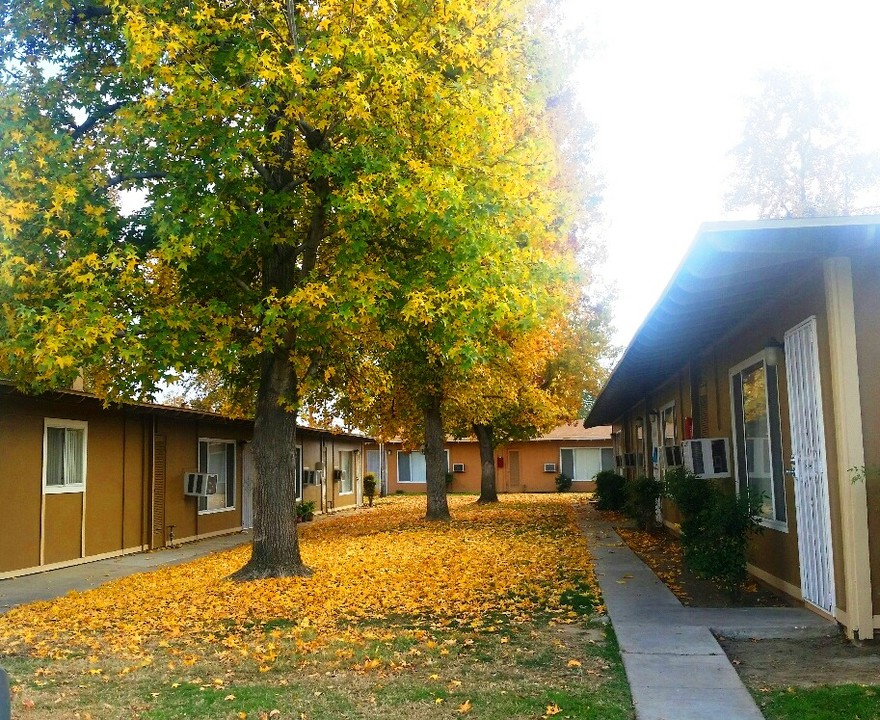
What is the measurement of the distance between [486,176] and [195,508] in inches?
434

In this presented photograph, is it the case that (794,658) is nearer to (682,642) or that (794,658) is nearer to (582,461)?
(682,642)

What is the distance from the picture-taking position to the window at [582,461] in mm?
42719

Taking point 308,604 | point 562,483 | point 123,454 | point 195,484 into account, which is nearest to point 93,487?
point 123,454

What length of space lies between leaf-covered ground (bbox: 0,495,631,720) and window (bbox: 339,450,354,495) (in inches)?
757

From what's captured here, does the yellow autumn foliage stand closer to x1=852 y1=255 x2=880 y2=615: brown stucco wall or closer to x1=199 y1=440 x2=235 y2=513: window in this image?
x1=852 y1=255 x2=880 y2=615: brown stucco wall

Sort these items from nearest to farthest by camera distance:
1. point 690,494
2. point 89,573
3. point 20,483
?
point 690,494
point 20,483
point 89,573

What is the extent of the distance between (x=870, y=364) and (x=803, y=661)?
2227 millimetres

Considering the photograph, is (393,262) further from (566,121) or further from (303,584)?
(566,121)

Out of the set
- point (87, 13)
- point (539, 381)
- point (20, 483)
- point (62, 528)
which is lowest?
point (62, 528)

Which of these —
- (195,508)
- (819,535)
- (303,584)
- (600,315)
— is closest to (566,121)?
(600,315)

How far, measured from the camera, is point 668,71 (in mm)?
38000

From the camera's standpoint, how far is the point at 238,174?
392 inches

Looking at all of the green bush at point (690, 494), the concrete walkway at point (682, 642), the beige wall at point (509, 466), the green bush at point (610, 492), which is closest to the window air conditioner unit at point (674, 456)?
the green bush at point (690, 494)

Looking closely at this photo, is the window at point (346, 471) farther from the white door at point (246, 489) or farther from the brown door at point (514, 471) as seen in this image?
the brown door at point (514, 471)
